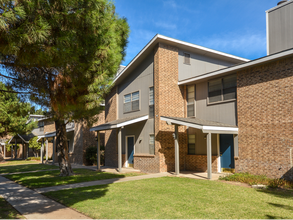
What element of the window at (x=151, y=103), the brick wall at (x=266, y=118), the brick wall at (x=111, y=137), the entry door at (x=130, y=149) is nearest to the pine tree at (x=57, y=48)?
the brick wall at (x=266, y=118)

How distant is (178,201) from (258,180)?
16.2 ft

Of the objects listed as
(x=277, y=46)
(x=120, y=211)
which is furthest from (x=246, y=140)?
→ (x=120, y=211)

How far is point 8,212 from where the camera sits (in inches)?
275

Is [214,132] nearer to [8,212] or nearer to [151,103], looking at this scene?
[151,103]

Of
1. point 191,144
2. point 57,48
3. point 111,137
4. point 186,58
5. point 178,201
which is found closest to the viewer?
point 57,48

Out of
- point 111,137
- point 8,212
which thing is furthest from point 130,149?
point 8,212

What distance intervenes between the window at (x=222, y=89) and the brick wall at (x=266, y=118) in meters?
0.57

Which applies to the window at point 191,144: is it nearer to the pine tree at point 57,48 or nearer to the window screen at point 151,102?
the window screen at point 151,102

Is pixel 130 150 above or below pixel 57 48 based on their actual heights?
below

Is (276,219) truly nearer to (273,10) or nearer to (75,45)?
(75,45)

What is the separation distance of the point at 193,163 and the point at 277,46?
804cm

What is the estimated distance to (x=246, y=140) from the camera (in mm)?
12109

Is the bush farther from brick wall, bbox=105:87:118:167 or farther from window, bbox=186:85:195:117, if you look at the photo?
window, bbox=186:85:195:117

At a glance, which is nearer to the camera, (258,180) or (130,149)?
(258,180)
